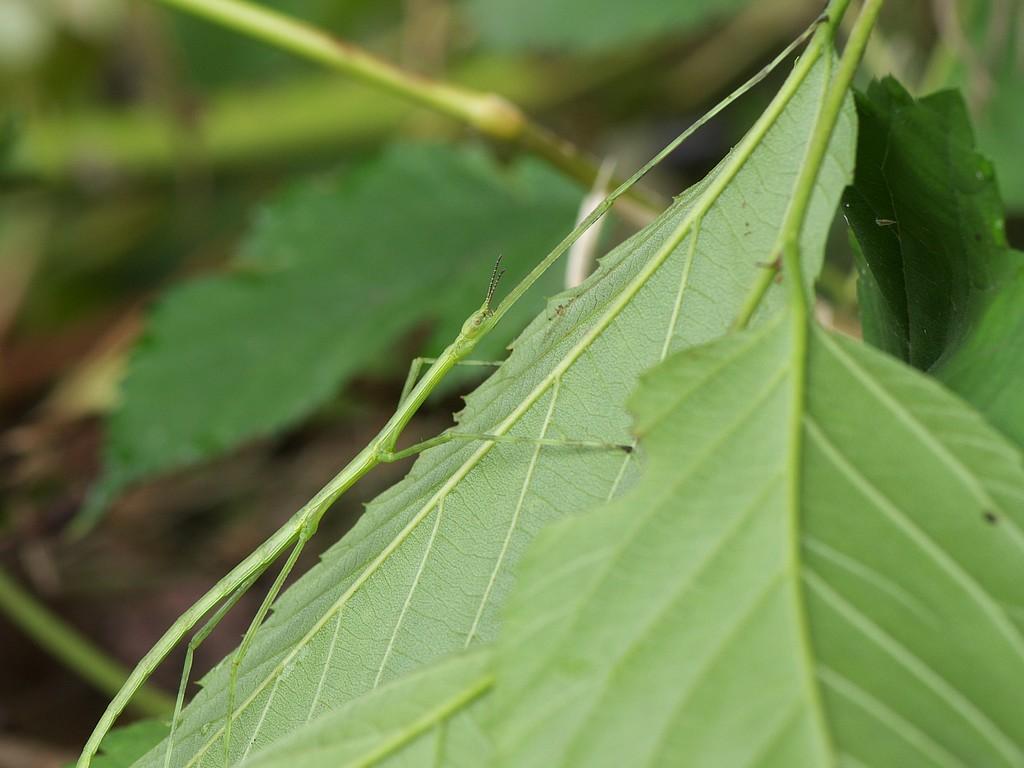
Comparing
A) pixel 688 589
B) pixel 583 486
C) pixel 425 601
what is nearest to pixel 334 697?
pixel 425 601

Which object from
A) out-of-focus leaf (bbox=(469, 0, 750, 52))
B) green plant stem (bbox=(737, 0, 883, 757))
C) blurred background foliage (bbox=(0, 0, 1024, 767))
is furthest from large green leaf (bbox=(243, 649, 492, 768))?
out-of-focus leaf (bbox=(469, 0, 750, 52))

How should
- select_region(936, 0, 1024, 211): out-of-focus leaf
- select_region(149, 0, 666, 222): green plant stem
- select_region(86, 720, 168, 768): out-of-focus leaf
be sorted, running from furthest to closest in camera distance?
select_region(936, 0, 1024, 211): out-of-focus leaf, select_region(149, 0, 666, 222): green plant stem, select_region(86, 720, 168, 768): out-of-focus leaf

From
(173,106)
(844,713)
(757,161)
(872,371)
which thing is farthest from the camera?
(173,106)

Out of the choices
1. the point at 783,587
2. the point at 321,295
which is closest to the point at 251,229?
the point at 321,295

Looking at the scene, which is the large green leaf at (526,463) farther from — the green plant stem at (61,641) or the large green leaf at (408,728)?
the green plant stem at (61,641)

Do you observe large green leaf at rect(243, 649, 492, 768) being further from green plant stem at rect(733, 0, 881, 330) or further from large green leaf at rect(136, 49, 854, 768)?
green plant stem at rect(733, 0, 881, 330)

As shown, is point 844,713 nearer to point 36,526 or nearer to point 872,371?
point 872,371

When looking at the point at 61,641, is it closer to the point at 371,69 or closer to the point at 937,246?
the point at 371,69
